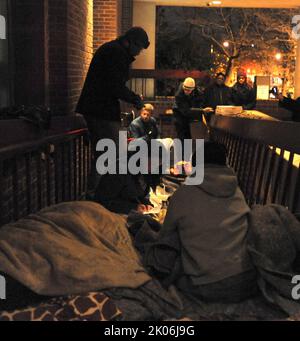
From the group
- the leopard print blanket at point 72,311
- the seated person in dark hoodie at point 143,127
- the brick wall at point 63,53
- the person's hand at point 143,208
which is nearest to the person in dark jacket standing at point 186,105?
the seated person in dark hoodie at point 143,127

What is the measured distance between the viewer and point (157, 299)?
10.5 feet

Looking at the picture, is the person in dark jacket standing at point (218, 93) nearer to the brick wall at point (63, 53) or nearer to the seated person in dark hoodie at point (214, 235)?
the brick wall at point (63, 53)

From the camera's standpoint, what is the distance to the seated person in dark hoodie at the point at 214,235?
3232mm

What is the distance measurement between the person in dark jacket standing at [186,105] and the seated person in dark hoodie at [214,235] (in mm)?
7347

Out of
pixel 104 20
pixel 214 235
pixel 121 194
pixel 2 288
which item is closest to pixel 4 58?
pixel 121 194

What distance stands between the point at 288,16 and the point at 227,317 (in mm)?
26130

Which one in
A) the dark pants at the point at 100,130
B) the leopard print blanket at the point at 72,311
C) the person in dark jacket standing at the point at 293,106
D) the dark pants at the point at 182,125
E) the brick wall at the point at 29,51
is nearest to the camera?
the leopard print blanket at the point at 72,311

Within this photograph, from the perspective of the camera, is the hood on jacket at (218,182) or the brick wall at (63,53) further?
the brick wall at (63,53)

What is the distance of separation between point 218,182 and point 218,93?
7669 millimetres

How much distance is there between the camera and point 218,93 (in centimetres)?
1067

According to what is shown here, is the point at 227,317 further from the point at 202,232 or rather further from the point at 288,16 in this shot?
the point at 288,16

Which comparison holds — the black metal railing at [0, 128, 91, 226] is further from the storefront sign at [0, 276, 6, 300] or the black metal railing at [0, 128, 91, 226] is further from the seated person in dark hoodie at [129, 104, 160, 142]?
the seated person in dark hoodie at [129, 104, 160, 142]
